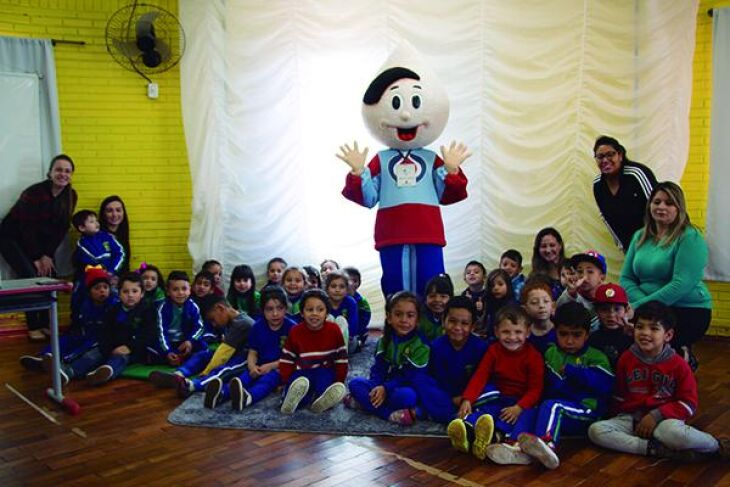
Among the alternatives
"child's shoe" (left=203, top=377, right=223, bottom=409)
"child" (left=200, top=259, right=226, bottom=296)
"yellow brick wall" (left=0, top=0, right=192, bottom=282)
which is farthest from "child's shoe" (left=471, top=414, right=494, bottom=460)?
"yellow brick wall" (left=0, top=0, right=192, bottom=282)

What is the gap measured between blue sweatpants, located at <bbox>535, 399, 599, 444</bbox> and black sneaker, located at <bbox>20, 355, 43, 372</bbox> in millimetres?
3117

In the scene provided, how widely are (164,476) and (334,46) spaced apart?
3.74 m

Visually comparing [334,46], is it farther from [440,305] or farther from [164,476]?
[164,476]

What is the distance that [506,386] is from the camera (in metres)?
3.12

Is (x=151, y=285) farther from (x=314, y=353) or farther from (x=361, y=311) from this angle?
(x=314, y=353)

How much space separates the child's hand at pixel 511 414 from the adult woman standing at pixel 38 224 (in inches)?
Result: 148

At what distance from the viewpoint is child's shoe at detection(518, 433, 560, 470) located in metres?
2.68

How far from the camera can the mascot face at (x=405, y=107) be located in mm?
3912

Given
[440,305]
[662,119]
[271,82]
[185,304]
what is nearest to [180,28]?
[271,82]

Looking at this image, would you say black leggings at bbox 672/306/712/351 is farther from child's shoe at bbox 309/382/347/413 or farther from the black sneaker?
the black sneaker

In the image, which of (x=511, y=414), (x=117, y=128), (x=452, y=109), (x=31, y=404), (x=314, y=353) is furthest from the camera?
(x=117, y=128)

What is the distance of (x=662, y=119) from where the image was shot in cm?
476

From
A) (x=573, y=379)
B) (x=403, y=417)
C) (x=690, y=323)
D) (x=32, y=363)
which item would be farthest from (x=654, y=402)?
(x=32, y=363)

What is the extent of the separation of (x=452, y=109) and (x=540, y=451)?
316 cm
